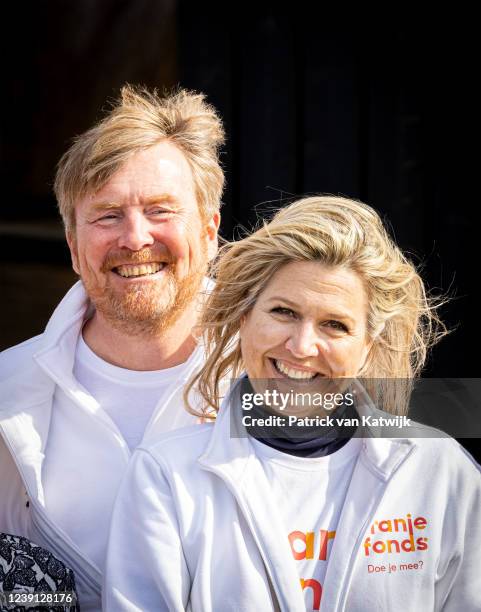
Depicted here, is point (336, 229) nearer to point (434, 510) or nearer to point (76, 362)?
point (434, 510)

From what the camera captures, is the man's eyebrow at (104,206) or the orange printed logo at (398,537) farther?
the man's eyebrow at (104,206)

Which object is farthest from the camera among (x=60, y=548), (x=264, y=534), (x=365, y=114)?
(x=365, y=114)

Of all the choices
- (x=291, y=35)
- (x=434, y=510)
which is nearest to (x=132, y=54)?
(x=291, y=35)

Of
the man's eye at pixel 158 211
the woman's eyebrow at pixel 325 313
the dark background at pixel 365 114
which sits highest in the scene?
the dark background at pixel 365 114

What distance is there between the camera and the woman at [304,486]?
203 cm

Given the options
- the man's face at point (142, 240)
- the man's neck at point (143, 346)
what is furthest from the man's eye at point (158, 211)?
the man's neck at point (143, 346)

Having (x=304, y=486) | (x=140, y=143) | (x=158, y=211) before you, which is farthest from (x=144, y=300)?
(x=304, y=486)

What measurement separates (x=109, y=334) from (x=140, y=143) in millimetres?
465

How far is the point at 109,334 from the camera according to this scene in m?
2.65

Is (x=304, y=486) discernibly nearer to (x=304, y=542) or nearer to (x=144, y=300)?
(x=304, y=542)

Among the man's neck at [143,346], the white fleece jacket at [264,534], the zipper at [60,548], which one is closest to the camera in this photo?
the white fleece jacket at [264,534]

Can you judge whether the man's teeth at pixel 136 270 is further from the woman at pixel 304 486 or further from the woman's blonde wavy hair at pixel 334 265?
the woman at pixel 304 486

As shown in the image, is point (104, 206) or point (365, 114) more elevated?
point (365, 114)

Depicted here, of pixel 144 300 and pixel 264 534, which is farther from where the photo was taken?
pixel 144 300
